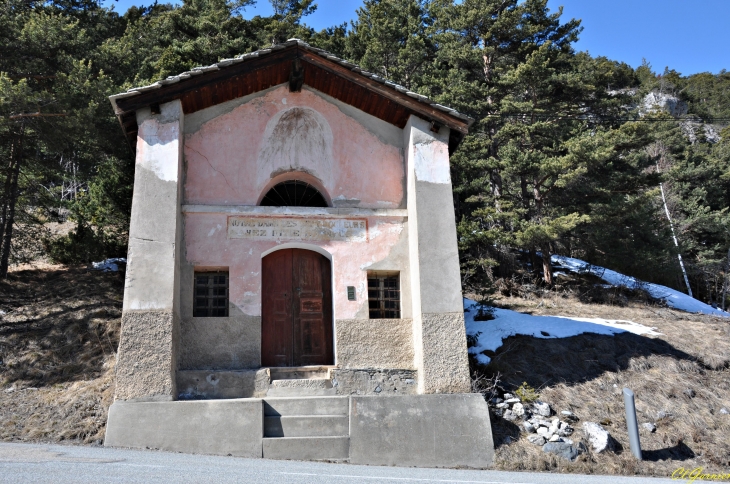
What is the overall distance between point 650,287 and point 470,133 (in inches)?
346

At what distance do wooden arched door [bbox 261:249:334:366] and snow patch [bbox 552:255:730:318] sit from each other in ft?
46.0

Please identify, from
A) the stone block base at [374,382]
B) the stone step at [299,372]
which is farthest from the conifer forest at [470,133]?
the stone step at [299,372]

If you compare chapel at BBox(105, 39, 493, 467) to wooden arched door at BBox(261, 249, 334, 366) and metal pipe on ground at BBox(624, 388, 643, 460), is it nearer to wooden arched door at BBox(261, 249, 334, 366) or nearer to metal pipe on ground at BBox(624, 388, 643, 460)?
wooden arched door at BBox(261, 249, 334, 366)

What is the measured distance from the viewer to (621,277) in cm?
2375

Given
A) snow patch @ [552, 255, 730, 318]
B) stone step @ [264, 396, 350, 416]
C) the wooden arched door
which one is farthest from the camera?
snow patch @ [552, 255, 730, 318]

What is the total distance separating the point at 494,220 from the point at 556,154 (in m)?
3.76

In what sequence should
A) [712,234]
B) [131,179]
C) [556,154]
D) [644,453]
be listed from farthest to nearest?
[712,234]
[556,154]
[131,179]
[644,453]

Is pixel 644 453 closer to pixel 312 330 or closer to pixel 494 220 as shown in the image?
pixel 312 330

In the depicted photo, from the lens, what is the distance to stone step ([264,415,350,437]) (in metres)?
9.51

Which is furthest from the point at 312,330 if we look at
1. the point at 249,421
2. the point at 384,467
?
the point at 384,467

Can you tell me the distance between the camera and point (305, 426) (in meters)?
9.59

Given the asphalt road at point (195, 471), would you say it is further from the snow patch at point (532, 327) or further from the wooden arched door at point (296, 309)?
the snow patch at point (532, 327)

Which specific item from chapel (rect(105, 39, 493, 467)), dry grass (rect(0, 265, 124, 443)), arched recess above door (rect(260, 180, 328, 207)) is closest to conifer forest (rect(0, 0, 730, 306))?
dry grass (rect(0, 265, 124, 443))

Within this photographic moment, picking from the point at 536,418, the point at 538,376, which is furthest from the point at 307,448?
the point at 538,376
